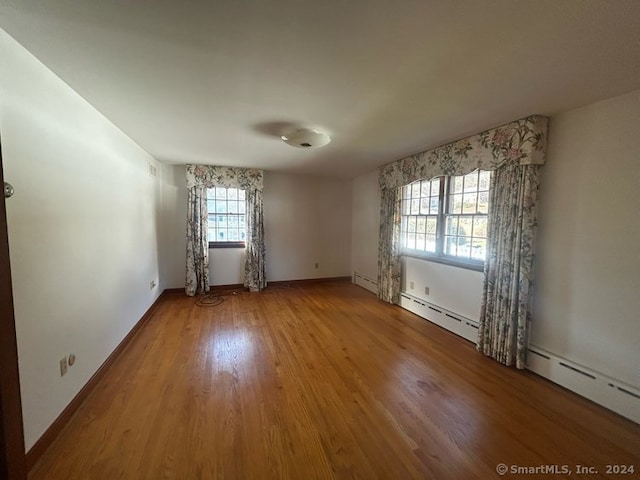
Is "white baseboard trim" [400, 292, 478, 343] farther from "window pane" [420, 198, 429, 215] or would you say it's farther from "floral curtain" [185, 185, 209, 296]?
"floral curtain" [185, 185, 209, 296]

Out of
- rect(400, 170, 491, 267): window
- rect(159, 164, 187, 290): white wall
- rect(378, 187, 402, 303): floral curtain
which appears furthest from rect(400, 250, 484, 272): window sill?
rect(159, 164, 187, 290): white wall

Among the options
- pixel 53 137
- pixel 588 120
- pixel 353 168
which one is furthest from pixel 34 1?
pixel 353 168

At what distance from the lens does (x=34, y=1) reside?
3.61 feet

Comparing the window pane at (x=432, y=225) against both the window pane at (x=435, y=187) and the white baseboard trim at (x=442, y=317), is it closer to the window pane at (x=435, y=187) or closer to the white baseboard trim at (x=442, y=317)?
the window pane at (x=435, y=187)

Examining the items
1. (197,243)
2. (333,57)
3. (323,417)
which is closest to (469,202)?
(333,57)

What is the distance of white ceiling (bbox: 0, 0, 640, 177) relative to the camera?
1.14 meters

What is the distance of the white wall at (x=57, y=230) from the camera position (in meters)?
1.35

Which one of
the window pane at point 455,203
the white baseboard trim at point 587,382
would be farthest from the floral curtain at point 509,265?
the window pane at point 455,203

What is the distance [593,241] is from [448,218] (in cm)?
143

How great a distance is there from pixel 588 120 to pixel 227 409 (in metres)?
3.52

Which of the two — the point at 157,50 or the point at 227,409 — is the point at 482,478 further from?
the point at 157,50

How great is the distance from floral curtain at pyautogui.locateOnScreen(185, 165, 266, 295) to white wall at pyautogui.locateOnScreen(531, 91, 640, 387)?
4.01 metres

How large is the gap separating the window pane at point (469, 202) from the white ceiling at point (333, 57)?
85 cm

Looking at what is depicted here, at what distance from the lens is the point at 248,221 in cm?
479
